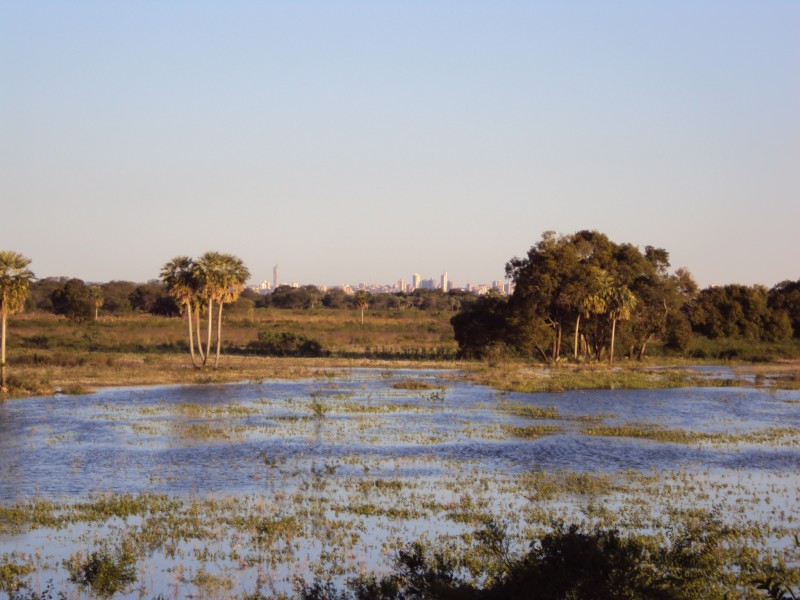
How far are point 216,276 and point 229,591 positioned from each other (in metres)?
49.8

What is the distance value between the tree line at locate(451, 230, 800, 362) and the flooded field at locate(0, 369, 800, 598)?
26.5 metres

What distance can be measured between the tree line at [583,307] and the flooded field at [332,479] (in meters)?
26.5

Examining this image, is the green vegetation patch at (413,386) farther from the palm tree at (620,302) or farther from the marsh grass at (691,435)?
the palm tree at (620,302)

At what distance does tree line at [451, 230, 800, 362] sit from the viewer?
7194 centimetres

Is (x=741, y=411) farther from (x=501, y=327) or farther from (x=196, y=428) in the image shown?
(x=501, y=327)

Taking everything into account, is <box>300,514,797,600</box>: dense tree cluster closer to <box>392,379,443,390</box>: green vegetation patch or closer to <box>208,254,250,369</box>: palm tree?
<box>392,379,443,390</box>: green vegetation patch

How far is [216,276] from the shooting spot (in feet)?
→ 207

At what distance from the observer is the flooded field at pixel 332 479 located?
1697 cm

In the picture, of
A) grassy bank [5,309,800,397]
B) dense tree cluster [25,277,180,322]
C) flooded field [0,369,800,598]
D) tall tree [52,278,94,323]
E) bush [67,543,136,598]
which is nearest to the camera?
bush [67,543,136,598]

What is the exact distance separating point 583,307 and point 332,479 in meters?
49.3

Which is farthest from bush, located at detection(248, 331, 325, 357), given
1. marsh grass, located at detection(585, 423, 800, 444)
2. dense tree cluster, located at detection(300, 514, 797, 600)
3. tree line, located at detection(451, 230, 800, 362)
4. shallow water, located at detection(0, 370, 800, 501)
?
dense tree cluster, located at detection(300, 514, 797, 600)

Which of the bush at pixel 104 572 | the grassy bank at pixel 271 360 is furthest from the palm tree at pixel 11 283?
the bush at pixel 104 572

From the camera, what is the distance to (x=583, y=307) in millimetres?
71438

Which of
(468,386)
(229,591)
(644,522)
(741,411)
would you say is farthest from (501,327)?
(229,591)
